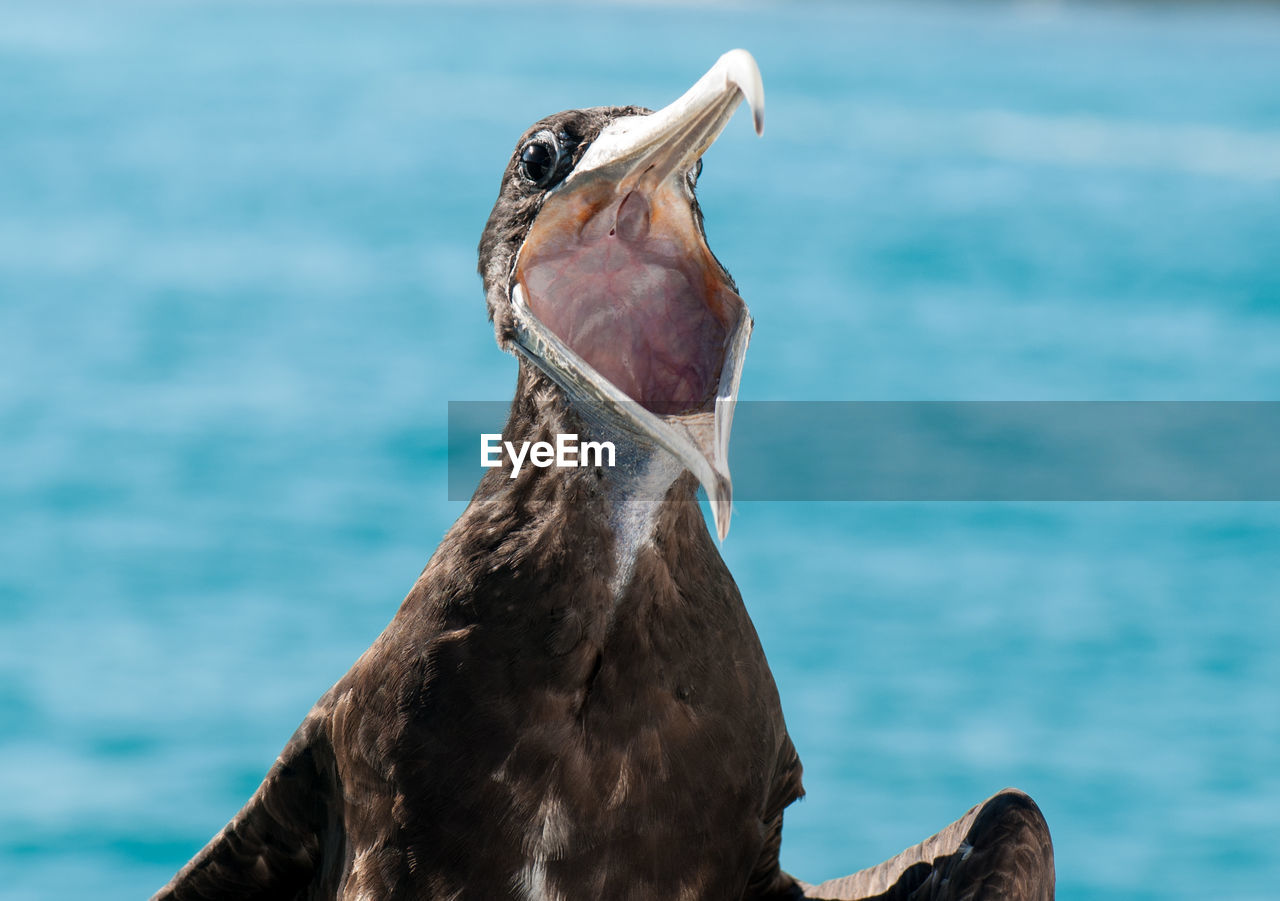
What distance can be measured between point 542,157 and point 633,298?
218 millimetres

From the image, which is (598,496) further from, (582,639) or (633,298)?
(633,298)

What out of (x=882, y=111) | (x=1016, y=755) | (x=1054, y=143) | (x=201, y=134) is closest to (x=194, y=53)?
(x=201, y=134)

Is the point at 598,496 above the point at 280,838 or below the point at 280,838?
above

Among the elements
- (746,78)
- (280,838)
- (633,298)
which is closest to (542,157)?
(633,298)

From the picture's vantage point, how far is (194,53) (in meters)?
Answer: 13.6

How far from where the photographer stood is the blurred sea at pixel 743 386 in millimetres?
5160

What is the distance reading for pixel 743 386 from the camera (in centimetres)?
802

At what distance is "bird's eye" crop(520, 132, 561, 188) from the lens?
205 centimetres

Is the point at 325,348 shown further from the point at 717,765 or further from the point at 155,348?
the point at 717,765

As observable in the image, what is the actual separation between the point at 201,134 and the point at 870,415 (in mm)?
5847
